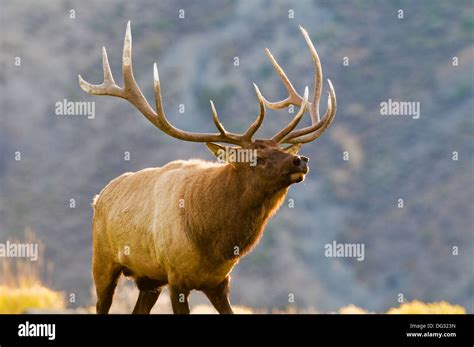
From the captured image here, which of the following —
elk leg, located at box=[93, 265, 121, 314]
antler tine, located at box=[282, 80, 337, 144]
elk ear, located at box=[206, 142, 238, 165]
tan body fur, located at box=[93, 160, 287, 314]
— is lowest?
elk leg, located at box=[93, 265, 121, 314]

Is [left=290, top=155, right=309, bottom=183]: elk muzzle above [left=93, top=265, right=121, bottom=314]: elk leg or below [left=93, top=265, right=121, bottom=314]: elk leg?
above

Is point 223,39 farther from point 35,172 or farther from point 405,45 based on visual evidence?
point 35,172

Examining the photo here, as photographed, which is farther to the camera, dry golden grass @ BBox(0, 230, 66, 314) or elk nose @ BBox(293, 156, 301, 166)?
dry golden grass @ BBox(0, 230, 66, 314)

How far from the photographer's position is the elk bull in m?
9.21

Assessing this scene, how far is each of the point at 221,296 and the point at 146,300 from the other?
0.99 metres

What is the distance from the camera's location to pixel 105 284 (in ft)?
33.8

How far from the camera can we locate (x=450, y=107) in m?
35.2

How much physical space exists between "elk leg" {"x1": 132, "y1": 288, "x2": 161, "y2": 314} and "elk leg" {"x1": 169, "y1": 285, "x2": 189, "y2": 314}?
98 centimetres

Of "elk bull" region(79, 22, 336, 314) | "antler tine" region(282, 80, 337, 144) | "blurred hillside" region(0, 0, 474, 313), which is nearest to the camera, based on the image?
"elk bull" region(79, 22, 336, 314)

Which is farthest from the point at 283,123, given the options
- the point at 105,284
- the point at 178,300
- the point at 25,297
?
the point at 178,300

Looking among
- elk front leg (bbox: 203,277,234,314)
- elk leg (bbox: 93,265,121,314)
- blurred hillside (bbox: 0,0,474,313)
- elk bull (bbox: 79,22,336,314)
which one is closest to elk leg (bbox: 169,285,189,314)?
elk bull (bbox: 79,22,336,314)
